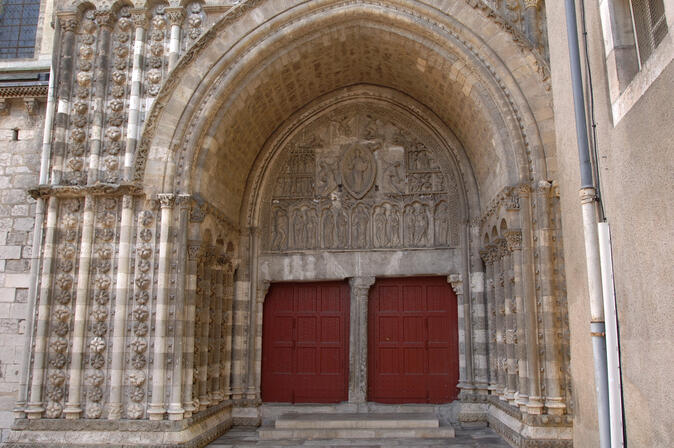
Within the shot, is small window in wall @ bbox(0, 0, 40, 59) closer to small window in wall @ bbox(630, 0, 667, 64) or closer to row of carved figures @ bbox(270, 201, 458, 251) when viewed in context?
row of carved figures @ bbox(270, 201, 458, 251)

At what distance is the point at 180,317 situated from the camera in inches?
318

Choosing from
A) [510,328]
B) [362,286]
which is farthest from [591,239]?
[362,286]

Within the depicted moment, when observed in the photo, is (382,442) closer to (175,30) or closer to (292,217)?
(292,217)

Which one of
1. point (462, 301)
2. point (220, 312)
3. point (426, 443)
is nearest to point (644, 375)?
point (426, 443)

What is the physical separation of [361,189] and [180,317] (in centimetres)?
431

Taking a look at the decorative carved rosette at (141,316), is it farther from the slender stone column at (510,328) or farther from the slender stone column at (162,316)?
the slender stone column at (510,328)

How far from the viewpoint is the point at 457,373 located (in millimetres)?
10148

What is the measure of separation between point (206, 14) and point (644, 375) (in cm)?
780

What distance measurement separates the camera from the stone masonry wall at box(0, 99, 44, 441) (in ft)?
28.6

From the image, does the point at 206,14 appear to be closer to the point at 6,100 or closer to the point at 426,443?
the point at 6,100

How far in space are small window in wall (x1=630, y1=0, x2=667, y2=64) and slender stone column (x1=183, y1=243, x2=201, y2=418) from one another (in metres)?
6.24

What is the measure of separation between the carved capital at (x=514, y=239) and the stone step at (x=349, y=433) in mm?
3047

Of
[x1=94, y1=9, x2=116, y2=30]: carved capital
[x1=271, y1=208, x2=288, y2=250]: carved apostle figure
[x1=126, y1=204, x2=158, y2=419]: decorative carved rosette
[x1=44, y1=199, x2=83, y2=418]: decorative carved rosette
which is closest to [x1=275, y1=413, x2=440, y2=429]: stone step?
[x1=126, y1=204, x2=158, y2=419]: decorative carved rosette

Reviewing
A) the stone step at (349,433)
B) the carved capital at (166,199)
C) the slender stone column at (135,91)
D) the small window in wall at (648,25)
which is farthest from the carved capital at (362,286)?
the small window in wall at (648,25)
